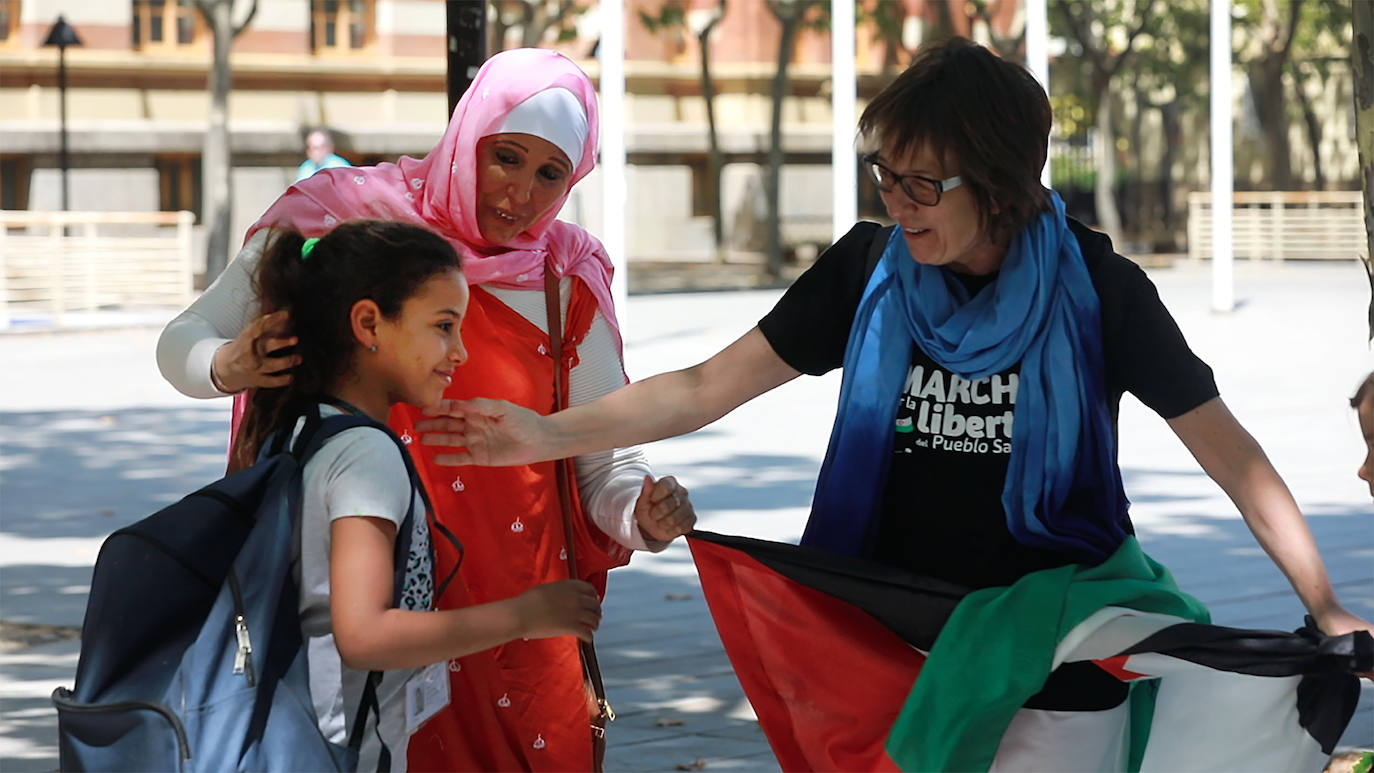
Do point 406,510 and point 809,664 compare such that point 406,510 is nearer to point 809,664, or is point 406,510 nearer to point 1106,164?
point 809,664

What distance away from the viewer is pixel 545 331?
12.1ft

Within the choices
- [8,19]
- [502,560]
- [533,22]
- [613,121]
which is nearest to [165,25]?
[8,19]

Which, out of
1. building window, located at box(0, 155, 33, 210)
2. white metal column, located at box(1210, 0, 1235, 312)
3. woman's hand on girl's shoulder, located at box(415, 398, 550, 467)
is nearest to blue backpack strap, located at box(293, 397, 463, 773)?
woman's hand on girl's shoulder, located at box(415, 398, 550, 467)

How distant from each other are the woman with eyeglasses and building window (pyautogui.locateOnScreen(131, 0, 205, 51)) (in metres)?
32.7

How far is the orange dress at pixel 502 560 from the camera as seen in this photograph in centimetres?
359

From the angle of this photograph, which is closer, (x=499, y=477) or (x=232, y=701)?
(x=232, y=701)

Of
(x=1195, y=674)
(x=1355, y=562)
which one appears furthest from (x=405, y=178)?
(x=1355, y=562)

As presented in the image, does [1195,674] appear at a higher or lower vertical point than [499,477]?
lower

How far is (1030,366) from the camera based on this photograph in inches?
124

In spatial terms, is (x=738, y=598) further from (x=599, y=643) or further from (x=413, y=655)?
(x=599, y=643)

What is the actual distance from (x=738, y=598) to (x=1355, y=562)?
223 inches

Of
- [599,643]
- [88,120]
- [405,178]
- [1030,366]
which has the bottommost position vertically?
[599,643]

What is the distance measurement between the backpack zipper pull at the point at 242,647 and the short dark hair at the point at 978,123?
126cm

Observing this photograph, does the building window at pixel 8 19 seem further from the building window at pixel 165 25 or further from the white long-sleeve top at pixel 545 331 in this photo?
the white long-sleeve top at pixel 545 331
